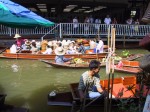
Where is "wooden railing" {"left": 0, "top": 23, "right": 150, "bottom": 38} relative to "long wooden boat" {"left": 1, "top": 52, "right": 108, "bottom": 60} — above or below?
above

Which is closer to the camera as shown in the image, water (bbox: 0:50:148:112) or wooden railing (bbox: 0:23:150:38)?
water (bbox: 0:50:148:112)

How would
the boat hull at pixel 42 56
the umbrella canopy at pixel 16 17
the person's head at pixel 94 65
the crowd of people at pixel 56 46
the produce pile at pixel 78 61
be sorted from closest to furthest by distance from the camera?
the umbrella canopy at pixel 16 17
the person's head at pixel 94 65
the produce pile at pixel 78 61
the boat hull at pixel 42 56
the crowd of people at pixel 56 46

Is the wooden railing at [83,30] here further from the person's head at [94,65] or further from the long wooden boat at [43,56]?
the person's head at [94,65]

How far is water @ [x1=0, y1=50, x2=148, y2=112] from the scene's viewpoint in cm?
991

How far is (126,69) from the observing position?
1372cm

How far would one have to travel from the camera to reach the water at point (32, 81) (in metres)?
9.91

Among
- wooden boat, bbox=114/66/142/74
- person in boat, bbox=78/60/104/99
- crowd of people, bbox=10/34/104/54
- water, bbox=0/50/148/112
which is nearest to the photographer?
person in boat, bbox=78/60/104/99

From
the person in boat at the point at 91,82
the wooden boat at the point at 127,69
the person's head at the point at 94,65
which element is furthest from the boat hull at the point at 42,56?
the person's head at the point at 94,65

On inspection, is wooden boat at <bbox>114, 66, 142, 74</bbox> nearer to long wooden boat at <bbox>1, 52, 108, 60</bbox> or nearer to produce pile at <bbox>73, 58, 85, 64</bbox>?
produce pile at <bbox>73, 58, 85, 64</bbox>

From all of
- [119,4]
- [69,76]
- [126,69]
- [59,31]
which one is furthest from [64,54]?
[119,4]

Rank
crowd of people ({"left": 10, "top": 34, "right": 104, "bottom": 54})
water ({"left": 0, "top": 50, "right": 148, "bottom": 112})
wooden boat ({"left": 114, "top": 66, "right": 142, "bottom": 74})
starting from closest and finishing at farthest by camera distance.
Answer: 1. water ({"left": 0, "top": 50, "right": 148, "bottom": 112})
2. wooden boat ({"left": 114, "top": 66, "right": 142, "bottom": 74})
3. crowd of people ({"left": 10, "top": 34, "right": 104, "bottom": 54})

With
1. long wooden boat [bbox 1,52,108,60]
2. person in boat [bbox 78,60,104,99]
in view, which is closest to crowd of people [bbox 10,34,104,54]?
long wooden boat [bbox 1,52,108,60]

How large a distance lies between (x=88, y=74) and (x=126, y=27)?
14463 mm

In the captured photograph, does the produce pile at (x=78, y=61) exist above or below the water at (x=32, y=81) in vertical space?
above
